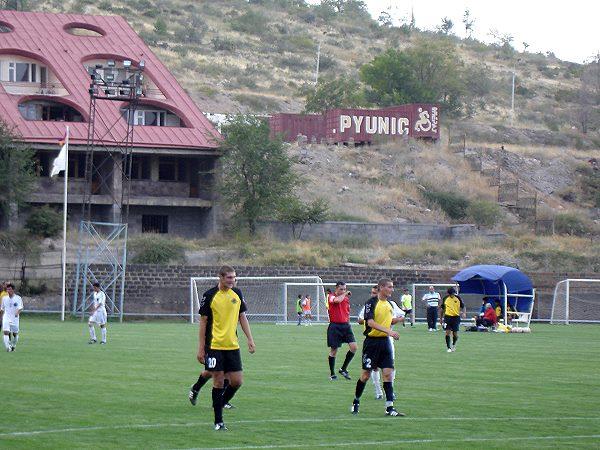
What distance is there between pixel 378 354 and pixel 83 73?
175ft

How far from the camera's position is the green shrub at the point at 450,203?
74625 mm

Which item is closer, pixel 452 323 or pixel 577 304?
pixel 452 323


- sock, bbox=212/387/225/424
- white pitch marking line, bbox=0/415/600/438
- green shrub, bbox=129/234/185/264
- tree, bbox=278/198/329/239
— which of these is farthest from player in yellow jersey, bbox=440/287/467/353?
tree, bbox=278/198/329/239

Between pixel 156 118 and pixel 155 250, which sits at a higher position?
pixel 156 118

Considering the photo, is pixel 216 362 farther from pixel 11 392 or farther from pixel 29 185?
pixel 29 185

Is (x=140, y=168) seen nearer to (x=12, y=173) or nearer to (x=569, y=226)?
(x=12, y=173)

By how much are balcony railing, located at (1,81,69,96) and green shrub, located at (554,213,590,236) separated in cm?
3205

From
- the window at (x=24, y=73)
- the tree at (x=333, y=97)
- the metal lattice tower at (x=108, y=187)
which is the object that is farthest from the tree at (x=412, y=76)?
the window at (x=24, y=73)

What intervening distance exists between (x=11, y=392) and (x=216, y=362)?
17.5ft

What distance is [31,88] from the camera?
65.6 m

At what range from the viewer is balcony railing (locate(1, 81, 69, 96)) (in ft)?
214

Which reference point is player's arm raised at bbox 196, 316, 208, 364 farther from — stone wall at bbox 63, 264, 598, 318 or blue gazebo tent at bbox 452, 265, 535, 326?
stone wall at bbox 63, 264, 598, 318

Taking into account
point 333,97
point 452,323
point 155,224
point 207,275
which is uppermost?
Result: point 333,97

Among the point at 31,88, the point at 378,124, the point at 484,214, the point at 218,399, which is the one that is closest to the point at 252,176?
the point at 31,88
